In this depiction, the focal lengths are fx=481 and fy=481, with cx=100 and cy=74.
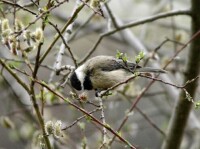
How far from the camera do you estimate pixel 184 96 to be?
2.72 meters

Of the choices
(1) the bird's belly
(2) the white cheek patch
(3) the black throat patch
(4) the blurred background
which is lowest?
(3) the black throat patch

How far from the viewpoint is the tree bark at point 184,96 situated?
8.70 ft

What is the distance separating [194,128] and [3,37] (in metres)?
1.94

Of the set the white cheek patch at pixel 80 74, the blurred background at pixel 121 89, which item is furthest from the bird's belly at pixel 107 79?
the blurred background at pixel 121 89

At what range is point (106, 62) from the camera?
2461mm

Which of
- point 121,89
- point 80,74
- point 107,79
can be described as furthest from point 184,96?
point 80,74

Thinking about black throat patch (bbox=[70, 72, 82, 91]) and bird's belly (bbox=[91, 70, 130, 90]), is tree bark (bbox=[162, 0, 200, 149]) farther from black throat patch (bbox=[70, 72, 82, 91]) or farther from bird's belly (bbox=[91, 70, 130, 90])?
black throat patch (bbox=[70, 72, 82, 91])

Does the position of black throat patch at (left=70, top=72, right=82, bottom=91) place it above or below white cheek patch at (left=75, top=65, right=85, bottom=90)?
below

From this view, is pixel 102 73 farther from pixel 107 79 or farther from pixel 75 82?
pixel 75 82

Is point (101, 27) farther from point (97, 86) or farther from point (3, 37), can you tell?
point (3, 37)

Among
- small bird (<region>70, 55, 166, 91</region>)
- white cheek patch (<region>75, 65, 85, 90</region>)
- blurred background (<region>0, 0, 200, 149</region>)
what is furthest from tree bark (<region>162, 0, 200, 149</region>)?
white cheek patch (<region>75, 65, 85, 90</region>)

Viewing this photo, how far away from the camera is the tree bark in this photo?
8.70 ft

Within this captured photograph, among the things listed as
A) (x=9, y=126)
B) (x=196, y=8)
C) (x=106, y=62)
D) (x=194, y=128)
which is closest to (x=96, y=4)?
(x=106, y=62)

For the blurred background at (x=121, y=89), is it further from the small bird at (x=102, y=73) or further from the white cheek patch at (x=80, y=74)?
the white cheek patch at (x=80, y=74)
